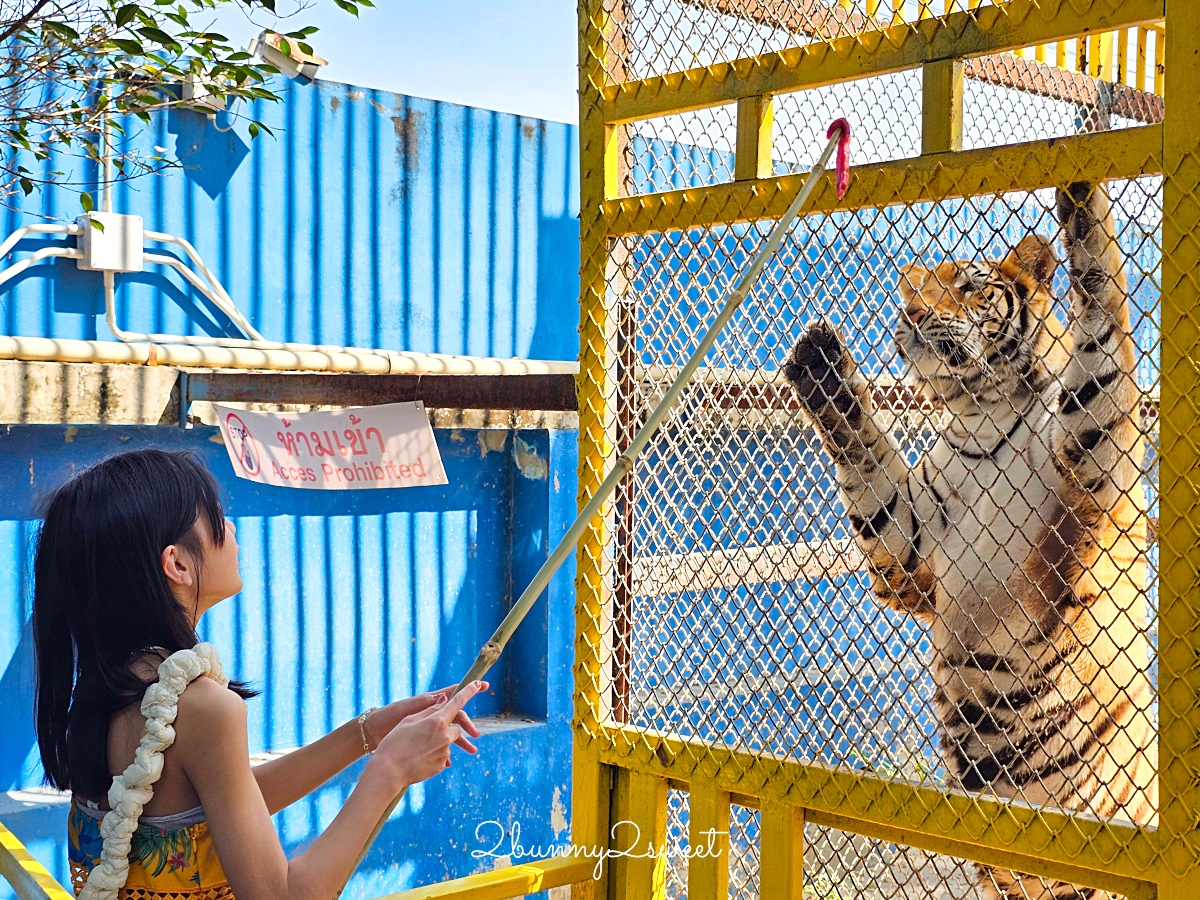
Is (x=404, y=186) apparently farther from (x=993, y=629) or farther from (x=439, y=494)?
Result: (x=993, y=629)

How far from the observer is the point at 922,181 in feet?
6.27

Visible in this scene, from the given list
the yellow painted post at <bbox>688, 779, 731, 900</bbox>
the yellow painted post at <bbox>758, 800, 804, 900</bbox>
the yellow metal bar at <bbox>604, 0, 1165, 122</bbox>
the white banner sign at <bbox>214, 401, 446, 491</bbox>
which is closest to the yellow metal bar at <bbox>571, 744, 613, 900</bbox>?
the yellow painted post at <bbox>688, 779, 731, 900</bbox>

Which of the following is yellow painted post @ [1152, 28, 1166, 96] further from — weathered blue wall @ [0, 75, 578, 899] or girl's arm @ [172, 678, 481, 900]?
weathered blue wall @ [0, 75, 578, 899]

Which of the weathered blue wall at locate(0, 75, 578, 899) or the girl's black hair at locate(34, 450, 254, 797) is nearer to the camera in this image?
the girl's black hair at locate(34, 450, 254, 797)

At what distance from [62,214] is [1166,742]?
442 centimetres

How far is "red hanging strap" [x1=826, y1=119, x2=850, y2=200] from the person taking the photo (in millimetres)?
1939

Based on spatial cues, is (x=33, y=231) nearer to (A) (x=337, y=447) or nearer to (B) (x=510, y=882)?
(A) (x=337, y=447)

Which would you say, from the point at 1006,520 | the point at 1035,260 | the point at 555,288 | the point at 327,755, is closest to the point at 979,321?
the point at 1035,260

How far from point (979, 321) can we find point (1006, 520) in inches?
19.8

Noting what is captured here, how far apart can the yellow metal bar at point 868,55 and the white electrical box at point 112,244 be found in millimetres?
2996

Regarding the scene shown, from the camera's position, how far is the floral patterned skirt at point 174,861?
1745 millimetres

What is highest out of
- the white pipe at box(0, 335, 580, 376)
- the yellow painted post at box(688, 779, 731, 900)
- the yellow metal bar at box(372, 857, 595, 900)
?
the white pipe at box(0, 335, 580, 376)

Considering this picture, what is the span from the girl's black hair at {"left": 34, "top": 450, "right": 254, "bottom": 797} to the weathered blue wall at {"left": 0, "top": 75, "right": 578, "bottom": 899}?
2942 millimetres

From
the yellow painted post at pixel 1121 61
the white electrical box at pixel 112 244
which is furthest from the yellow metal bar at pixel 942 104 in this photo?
the white electrical box at pixel 112 244
